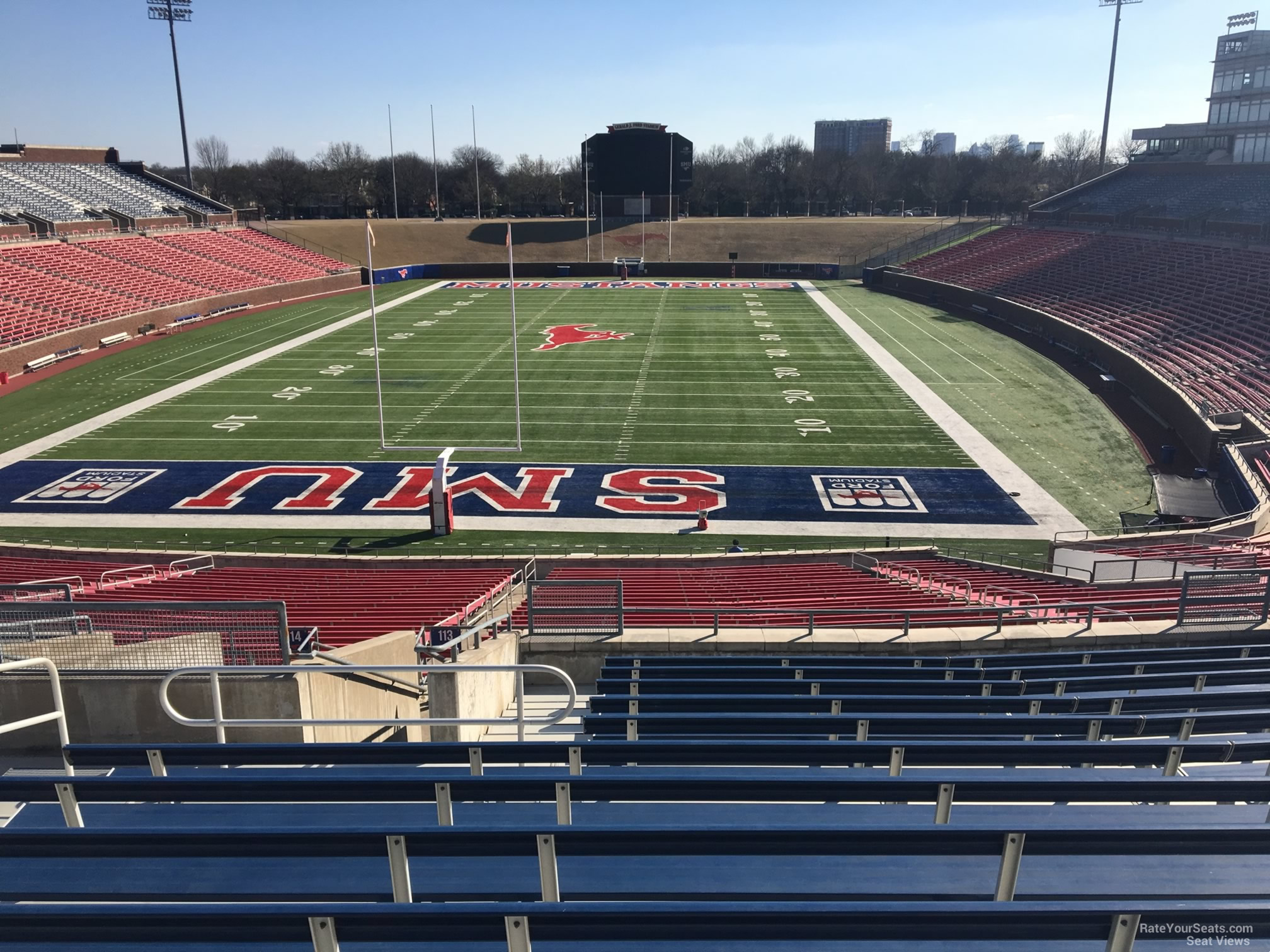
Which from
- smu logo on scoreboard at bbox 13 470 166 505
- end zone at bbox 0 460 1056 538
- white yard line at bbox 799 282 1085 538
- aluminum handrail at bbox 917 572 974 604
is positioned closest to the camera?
aluminum handrail at bbox 917 572 974 604

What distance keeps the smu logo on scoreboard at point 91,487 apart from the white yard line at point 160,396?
2531 millimetres

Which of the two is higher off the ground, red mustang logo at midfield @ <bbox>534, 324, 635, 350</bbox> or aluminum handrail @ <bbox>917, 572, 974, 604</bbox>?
red mustang logo at midfield @ <bbox>534, 324, 635, 350</bbox>

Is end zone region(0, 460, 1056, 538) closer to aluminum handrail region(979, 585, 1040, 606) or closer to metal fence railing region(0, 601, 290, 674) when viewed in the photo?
aluminum handrail region(979, 585, 1040, 606)

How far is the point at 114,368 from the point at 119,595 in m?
23.6

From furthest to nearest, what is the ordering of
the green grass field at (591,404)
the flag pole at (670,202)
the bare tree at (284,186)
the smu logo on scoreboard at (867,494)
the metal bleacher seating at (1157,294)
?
the bare tree at (284,186) < the flag pole at (670,202) < the metal bleacher seating at (1157,294) < the green grass field at (591,404) < the smu logo on scoreboard at (867,494)

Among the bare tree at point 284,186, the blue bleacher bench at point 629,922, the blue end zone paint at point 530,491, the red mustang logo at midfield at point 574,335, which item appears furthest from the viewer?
the bare tree at point 284,186

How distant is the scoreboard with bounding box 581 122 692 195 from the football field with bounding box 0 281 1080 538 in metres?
29.9

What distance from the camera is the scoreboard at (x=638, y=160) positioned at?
65.1 m

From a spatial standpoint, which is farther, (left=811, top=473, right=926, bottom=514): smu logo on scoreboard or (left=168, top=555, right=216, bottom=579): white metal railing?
(left=811, top=473, right=926, bottom=514): smu logo on scoreboard

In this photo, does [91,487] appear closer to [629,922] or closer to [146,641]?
[146,641]

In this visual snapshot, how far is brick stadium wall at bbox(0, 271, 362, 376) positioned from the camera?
32250 millimetres

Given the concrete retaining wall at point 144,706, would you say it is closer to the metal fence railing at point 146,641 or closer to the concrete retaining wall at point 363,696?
the concrete retaining wall at point 363,696

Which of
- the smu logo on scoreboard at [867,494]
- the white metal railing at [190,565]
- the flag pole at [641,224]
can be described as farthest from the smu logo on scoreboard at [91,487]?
the flag pole at [641,224]

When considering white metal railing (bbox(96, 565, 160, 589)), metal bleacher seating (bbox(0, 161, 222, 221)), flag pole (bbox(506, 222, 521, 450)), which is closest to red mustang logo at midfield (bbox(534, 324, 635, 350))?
flag pole (bbox(506, 222, 521, 450))
